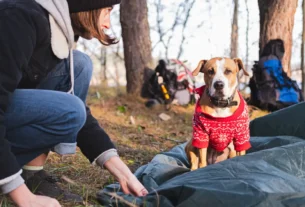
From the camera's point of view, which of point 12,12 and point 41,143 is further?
point 41,143

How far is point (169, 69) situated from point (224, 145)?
3.22 m

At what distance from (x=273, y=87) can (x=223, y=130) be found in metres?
2.80

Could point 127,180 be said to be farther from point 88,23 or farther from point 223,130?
point 223,130

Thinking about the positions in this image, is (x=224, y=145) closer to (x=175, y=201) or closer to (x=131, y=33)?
(x=175, y=201)

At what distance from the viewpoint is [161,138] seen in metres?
4.49

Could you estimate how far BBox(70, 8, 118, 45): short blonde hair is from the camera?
1.84 meters

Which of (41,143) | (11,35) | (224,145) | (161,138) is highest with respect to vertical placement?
(11,35)

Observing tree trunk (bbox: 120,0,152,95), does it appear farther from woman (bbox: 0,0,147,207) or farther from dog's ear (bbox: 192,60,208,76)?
woman (bbox: 0,0,147,207)

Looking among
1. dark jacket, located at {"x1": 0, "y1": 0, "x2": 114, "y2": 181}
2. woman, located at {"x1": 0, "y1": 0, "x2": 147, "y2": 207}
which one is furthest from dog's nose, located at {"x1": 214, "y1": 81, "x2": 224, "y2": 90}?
dark jacket, located at {"x1": 0, "y1": 0, "x2": 114, "y2": 181}

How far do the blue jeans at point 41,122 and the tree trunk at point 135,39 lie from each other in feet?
13.8

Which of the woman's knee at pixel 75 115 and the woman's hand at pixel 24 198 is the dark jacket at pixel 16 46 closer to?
the woman's hand at pixel 24 198

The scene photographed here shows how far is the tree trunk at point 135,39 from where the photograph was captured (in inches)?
244

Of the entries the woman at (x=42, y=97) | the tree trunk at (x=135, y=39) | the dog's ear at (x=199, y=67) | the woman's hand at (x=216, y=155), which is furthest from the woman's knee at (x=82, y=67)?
the tree trunk at (x=135, y=39)

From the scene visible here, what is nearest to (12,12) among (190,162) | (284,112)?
(190,162)
